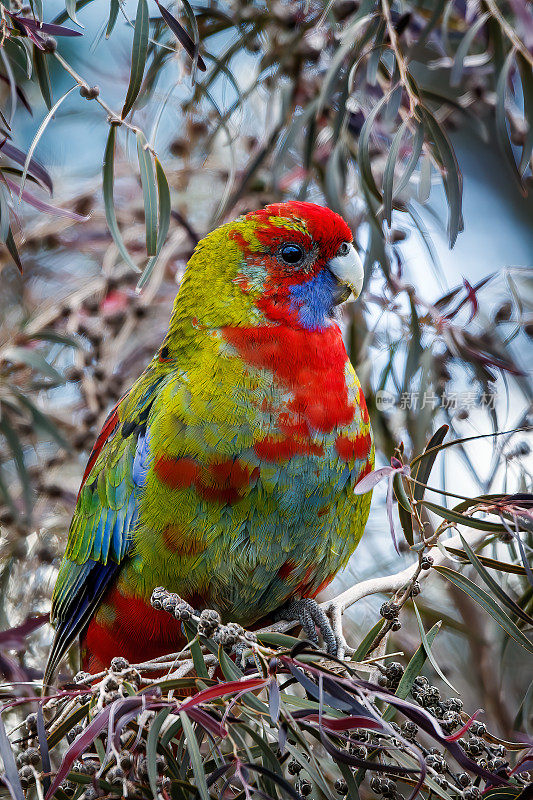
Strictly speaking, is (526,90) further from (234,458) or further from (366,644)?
(366,644)

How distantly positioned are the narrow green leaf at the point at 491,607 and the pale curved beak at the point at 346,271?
0.95 metres

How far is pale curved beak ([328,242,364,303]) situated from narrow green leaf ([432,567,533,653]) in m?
0.95

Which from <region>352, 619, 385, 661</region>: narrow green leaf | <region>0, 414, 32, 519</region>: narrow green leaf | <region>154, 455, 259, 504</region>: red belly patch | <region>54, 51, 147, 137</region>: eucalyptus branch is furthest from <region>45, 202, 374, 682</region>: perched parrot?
<region>54, 51, 147, 137</region>: eucalyptus branch

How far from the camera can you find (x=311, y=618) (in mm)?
2078

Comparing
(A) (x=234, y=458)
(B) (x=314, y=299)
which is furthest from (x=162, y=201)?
(A) (x=234, y=458)

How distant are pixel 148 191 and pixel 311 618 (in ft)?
3.64

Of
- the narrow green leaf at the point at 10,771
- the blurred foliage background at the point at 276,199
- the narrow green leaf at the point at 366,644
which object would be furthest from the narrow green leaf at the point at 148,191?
the narrow green leaf at the point at 10,771

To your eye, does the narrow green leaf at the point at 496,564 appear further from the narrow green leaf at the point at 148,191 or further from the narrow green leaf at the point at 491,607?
the narrow green leaf at the point at 148,191

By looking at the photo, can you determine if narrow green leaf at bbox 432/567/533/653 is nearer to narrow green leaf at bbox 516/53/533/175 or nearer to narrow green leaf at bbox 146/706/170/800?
narrow green leaf at bbox 146/706/170/800

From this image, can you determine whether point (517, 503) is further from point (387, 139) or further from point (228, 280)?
point (387, 139)

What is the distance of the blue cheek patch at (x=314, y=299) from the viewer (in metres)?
2.19

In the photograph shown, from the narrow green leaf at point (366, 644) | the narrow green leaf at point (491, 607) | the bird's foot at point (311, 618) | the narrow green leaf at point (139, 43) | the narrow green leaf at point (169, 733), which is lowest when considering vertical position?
the bird's foot at point (311, 618)

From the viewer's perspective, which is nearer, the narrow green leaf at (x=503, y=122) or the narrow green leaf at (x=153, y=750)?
the narrow green leaf at (x=153, y=750)

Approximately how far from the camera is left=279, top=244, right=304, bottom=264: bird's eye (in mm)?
2221
